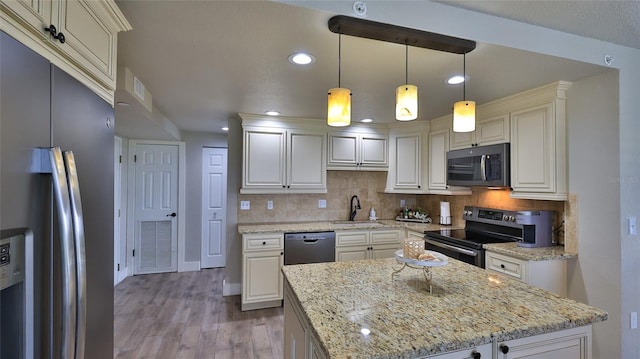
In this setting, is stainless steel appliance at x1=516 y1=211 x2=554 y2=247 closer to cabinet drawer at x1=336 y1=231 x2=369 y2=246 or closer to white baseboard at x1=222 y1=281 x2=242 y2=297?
cabinet drawer at x1=336 y1=231 x2=369 y2=246

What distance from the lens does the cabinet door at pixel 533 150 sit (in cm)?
254

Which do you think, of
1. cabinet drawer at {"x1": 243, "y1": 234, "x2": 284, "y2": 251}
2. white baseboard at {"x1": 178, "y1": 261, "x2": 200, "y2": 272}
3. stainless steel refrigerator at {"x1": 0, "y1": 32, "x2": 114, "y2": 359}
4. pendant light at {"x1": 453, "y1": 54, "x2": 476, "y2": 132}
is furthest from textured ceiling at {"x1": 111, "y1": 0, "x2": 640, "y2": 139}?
white baseboard at {"x1": 178, "y1": 261, "x2": 200, "y2": 272}

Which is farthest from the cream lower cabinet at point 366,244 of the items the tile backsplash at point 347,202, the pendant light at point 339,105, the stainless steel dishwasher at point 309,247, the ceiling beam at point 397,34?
the ceiling beam at point 397,34

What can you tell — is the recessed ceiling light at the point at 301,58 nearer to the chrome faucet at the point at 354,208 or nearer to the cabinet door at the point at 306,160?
the cabinet door at the point at 306,160

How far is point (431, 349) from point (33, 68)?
1.47 meters

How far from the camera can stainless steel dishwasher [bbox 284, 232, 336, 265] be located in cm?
347

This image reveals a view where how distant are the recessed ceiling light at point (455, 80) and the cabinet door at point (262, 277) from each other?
2.45 meters

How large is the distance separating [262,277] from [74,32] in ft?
9.47

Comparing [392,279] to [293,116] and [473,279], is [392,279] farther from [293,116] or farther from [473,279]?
[293,116]

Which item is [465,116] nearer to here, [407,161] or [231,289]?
[407,161]

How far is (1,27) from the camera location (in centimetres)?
70

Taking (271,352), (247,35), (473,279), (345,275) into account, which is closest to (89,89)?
(247,35)

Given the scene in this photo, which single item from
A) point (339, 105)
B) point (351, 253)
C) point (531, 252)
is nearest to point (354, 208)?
point (351, 253)

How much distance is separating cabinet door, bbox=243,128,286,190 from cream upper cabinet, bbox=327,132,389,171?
2.16ft
